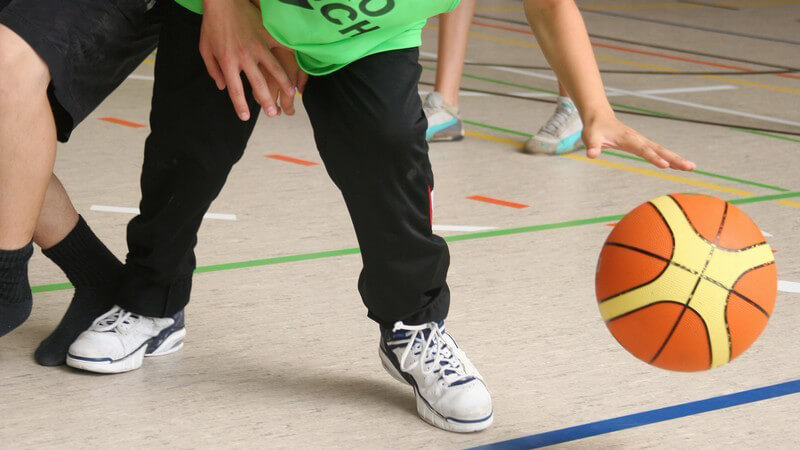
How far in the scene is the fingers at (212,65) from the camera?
203cm

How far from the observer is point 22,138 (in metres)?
1.98

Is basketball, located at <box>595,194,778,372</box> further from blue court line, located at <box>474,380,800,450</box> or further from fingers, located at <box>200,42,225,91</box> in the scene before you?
fingers, located at <box>200,42,225,91</box>

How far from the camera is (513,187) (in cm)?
391

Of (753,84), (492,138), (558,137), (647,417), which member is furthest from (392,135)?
(753,84)

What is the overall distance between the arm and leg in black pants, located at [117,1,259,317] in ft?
1.82

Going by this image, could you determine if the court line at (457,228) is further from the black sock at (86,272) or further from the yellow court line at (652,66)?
the yellow court line at (652,66)

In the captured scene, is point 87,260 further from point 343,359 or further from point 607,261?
point 607,261

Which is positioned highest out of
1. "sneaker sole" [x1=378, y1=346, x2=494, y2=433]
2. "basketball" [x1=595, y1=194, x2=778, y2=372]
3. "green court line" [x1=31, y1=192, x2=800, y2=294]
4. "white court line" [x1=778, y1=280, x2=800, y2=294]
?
"basketball" [x1=595, y1=194, x2=778, y2=372]

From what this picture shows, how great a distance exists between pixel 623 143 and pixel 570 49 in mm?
217

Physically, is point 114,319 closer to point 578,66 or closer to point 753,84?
point 578,66

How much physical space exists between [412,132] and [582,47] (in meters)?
0.32

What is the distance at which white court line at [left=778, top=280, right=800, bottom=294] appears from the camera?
2861 mm

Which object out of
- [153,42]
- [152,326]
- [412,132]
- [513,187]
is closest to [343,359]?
[152,326]

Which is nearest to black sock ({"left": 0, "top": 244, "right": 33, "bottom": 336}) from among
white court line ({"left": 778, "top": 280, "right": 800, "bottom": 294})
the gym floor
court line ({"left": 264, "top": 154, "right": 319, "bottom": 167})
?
the gym floor
